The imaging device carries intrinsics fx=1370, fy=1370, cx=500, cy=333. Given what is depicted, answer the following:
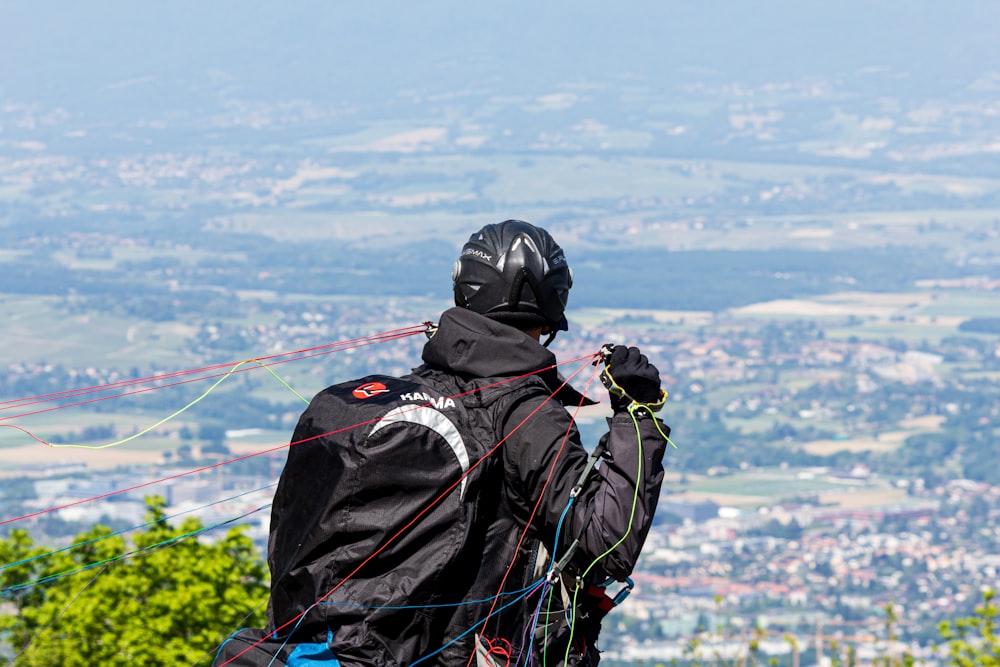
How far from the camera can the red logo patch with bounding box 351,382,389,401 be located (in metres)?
3.43

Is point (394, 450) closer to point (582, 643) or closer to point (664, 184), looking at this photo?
point (582, 643)

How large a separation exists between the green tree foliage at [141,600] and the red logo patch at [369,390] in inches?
209

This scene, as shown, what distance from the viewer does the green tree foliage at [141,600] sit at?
872cm

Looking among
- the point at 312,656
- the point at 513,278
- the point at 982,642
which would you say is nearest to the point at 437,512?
the point at 312,656

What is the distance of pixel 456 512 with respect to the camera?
11.0 ft

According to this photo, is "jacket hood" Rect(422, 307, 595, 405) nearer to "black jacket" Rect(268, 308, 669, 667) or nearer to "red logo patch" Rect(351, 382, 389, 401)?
"black jacket" Rect(268, 308, 669, 667)

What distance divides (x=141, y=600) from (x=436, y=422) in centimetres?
669

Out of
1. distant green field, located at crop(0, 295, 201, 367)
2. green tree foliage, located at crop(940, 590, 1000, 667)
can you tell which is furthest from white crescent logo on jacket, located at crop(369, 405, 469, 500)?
distant green field, located at crop(0, 295, 201, 367)

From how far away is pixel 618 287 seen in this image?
127188 mm

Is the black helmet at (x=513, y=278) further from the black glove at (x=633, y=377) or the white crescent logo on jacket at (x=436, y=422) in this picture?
the white crescent logo on jacket at (x=436, y=422)

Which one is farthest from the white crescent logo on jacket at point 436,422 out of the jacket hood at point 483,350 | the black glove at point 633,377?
the black glove at point 633,377

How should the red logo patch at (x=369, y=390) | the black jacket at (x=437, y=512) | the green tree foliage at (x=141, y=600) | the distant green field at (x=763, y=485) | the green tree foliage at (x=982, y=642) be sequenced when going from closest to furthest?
1. the black jacket at (x=437, y=512)
2. the red logo patch at (x=369, y=390)
3. the green tree foliage at (x=982, y=642)
4. the green tree foliage at (x=141, y=600)
5. the distant green field at (x=763, y=485)

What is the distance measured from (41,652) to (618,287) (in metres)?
120

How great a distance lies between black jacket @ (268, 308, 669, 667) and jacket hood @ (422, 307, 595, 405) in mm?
49
